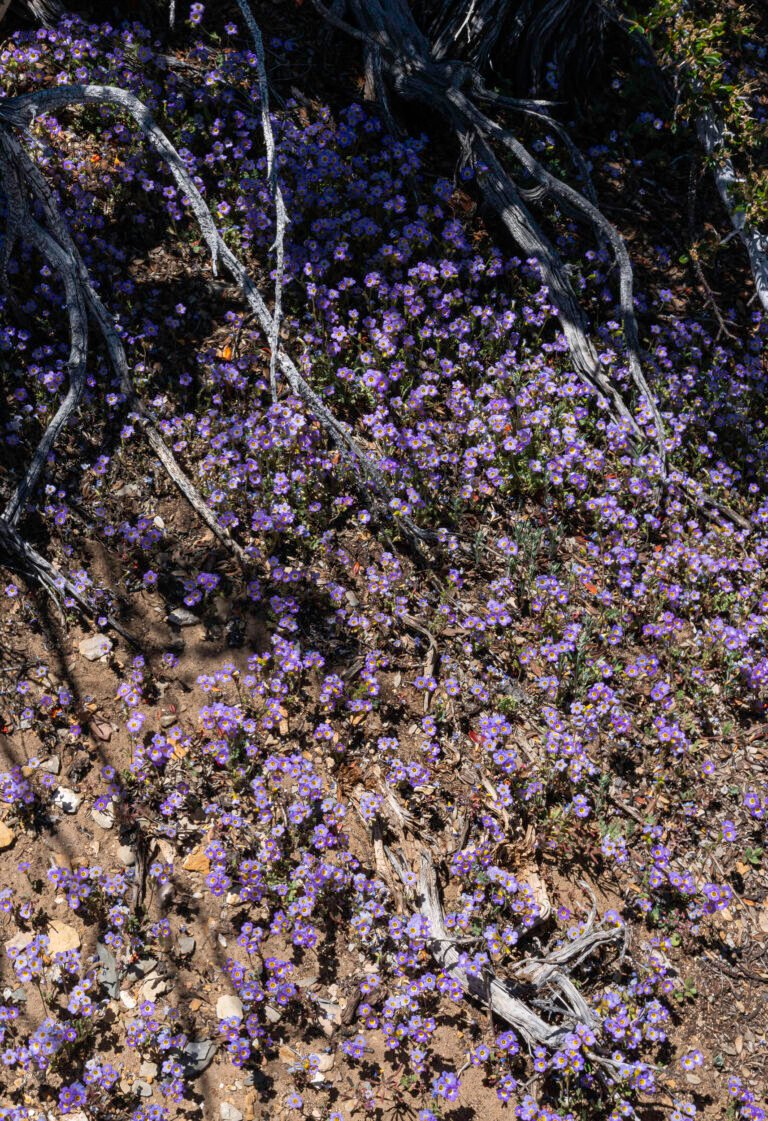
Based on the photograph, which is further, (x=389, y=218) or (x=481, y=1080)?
(x=389, y=218)

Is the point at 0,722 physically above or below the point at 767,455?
above

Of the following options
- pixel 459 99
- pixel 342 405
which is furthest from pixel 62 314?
pixel 459 99

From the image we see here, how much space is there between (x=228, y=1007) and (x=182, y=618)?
213 cm

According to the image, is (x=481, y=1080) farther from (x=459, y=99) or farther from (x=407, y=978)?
(x=459, y=99)

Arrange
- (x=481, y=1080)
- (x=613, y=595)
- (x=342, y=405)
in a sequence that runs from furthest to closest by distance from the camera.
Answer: (x=342, y=405), (x=613, y=595), (x=481, y=1080)

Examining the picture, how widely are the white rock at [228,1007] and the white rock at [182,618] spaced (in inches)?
80.2

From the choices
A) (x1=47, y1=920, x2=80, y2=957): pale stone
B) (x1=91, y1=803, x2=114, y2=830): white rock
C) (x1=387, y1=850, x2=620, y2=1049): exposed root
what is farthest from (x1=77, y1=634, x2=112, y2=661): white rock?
(x1=387, y1=850, x2=620, y2=1049): exposed root

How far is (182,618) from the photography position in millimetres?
5855

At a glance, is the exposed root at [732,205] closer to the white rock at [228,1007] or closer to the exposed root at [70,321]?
the exposed root at [70,321]

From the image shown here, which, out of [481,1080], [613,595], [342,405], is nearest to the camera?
[481,1080]

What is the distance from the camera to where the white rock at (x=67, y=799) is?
17.2 ft

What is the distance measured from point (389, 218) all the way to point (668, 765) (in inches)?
171

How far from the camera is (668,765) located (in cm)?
574

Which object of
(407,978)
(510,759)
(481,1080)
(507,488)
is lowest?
(481,1080)
